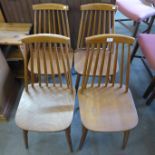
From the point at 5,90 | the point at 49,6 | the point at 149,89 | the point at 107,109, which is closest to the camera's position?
the point at 107,109

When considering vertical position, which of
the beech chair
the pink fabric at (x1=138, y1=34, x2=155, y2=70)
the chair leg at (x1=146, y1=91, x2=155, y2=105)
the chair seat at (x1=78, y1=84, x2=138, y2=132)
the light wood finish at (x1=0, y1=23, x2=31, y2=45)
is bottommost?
the chair leg at (x1=146, y1=91, x2=155, y2=105)

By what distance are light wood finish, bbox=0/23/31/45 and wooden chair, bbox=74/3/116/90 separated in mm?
524

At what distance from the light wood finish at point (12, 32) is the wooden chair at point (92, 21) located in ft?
1.72

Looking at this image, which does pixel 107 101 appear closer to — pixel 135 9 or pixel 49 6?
pixel 49 6

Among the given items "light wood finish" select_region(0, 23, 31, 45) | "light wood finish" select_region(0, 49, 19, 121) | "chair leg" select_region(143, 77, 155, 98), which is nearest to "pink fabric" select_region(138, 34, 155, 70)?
"chair leg" select_region(143, 77, 155, 98)

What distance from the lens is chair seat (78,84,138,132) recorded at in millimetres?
1209

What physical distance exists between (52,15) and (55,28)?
0.42ft

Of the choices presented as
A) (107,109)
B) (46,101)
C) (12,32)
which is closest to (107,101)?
(107,109)

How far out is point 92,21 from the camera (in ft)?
5.69

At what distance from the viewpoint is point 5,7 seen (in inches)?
67.1

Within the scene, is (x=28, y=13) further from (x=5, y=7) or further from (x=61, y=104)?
(x=61, y=104)

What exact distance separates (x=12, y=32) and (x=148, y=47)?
1.26 metres

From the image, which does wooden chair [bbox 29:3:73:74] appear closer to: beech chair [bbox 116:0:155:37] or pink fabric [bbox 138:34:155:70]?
pink fabric [bbox 138:34:155:70]

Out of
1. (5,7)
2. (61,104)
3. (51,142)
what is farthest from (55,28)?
(51,142)
